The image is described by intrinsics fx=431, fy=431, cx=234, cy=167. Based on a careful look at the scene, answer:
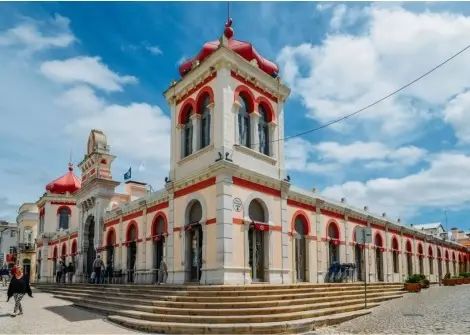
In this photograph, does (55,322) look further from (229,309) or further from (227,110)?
(227,110)

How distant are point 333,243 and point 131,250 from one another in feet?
35.5

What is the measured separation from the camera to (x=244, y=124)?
17500 millimetres

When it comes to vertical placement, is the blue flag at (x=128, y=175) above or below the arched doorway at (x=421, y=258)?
above

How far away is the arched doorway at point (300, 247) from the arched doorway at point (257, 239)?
3.21 m

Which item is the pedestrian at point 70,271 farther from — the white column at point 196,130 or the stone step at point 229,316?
the stone step at point 229,316

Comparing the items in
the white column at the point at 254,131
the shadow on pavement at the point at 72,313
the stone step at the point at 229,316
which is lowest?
the shadow on pavement at the point at 72,313

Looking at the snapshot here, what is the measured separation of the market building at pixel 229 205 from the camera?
1552 centimetres

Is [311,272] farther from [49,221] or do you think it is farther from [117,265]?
[49,221]

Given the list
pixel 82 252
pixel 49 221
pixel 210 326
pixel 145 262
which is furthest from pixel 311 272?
pixel 49 221

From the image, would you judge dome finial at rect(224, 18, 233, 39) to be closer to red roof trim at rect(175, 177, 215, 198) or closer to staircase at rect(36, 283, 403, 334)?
red roof trim at rect(175, 177, 215, 198)

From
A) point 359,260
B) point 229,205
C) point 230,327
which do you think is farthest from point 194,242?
point 359,260

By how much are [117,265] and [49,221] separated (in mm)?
17505

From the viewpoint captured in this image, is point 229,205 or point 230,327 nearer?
point 230,327

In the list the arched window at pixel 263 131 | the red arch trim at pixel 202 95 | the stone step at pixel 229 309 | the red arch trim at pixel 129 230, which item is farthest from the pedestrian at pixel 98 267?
the arched window at pixel 263 131
